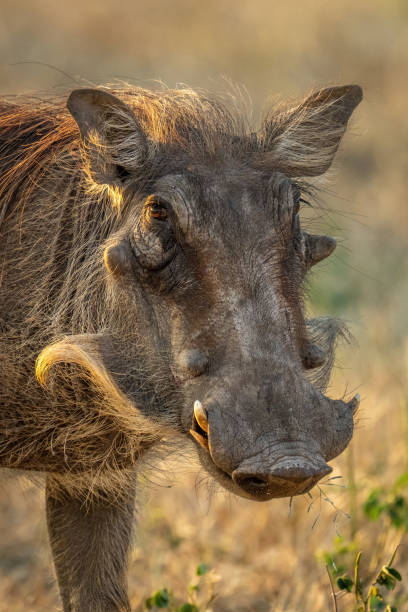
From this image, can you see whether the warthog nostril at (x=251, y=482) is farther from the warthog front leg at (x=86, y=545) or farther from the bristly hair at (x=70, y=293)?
the warthog front leg at (x=86, y=545)

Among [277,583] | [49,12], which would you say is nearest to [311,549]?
[277,583]

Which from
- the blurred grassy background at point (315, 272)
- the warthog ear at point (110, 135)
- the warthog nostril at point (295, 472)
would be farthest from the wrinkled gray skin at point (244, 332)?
the blurred grassy background at point (315, 272)

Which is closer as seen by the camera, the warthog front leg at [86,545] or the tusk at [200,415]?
the tusk at [200,415]

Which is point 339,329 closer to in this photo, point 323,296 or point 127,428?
point 127,428

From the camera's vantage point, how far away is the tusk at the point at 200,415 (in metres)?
2.43

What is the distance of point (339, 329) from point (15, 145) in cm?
119

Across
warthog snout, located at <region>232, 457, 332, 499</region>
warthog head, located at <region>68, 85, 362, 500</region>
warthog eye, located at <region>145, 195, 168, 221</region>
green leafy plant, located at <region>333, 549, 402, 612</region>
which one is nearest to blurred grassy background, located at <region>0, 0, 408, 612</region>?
green leafy plant, located at <region>333, 549, 402, 612</region>

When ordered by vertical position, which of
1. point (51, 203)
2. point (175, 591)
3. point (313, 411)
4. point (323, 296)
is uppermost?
point (51, 203)

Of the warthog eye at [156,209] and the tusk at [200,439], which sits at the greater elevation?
the warthog eye at [156,209]

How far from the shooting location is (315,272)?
11.3 feet

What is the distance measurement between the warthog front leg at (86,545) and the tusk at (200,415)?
1.04 metres

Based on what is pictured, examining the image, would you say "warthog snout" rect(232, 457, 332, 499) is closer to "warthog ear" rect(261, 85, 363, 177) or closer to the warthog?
the warthog

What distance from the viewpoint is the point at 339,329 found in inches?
125

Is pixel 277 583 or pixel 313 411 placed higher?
pixel 313 411
